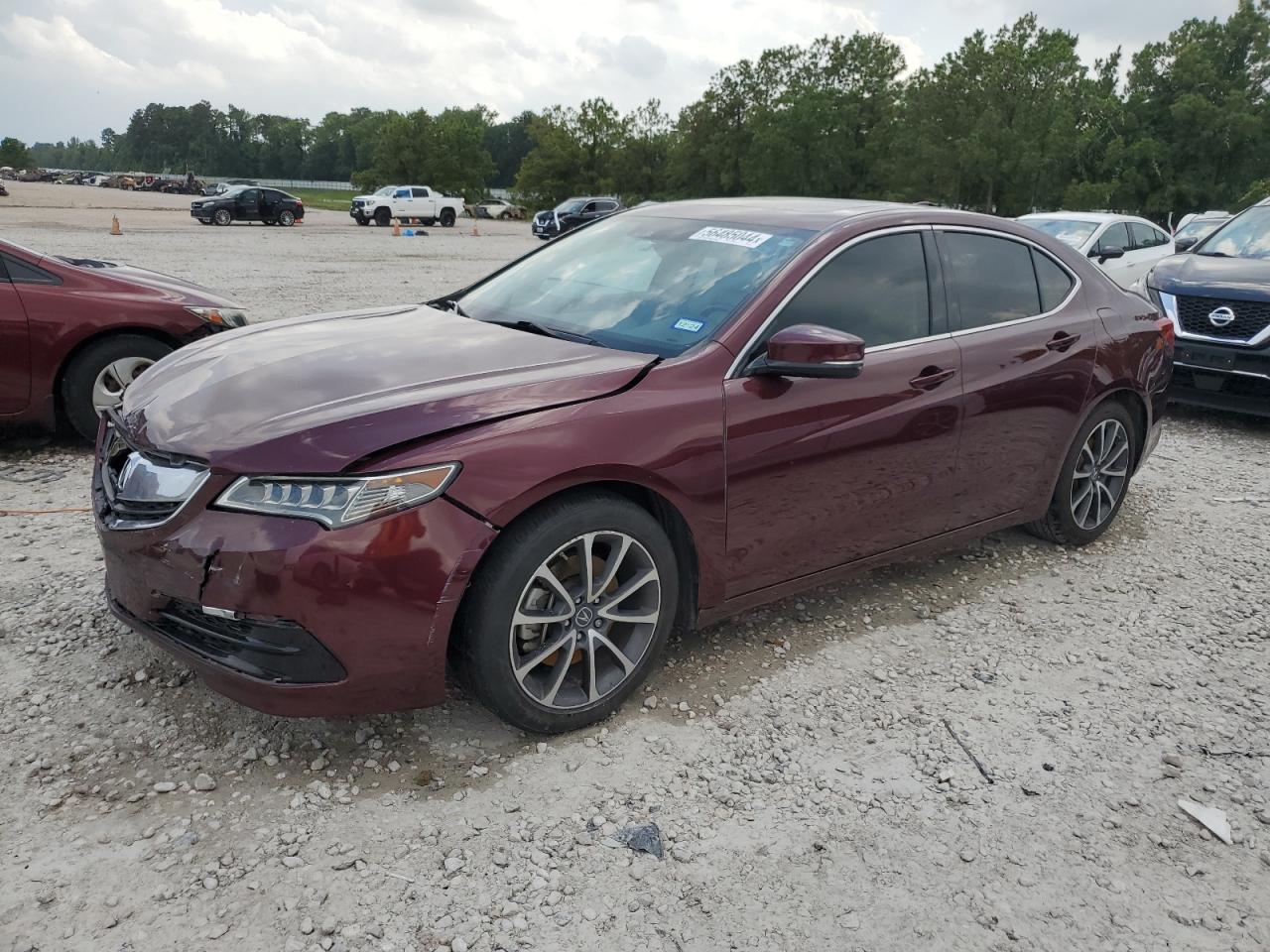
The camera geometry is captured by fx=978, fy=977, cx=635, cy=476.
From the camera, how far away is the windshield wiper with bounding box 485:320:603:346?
363 cm

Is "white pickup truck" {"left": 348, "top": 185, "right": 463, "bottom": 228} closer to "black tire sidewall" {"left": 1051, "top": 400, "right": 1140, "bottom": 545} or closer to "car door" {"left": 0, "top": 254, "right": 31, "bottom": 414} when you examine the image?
"car door" {"left": 0, "top": 254, "right": 31, "bottom": 414}

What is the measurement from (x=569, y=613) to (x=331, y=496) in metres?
0.83

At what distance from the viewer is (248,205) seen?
36.2 meters

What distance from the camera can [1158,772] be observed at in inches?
126

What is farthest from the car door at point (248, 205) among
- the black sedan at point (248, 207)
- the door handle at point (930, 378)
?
the door handle at point (930, 378)

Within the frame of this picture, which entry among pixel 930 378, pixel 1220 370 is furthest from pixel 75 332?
pixel 1220 370

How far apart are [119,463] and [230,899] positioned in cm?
155

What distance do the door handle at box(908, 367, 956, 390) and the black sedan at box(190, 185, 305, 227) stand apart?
1428 inches

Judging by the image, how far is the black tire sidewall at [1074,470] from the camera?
485 cm

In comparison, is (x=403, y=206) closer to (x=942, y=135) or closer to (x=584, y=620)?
(x=942, y=135)

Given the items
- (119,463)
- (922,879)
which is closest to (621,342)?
(119,463)

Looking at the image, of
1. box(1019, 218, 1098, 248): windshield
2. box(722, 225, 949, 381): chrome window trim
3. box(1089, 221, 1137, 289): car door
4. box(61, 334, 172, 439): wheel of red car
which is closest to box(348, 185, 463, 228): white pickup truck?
box(1019, 218, 1098, 248): windshield

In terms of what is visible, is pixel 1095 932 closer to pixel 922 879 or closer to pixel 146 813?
pixel 922 879

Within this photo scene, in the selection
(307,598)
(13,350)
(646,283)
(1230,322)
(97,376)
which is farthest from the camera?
(1230,322)
